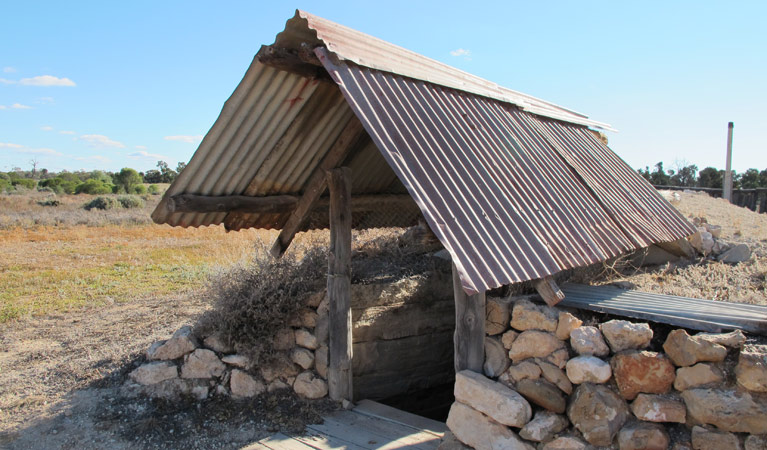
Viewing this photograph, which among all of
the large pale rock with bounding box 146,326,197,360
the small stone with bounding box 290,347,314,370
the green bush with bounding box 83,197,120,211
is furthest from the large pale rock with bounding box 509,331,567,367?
the green bush with bounding box 83,197,120,211

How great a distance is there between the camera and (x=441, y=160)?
410cm

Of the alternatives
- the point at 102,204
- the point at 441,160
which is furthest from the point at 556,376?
the point at 102,204

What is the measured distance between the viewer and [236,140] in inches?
193

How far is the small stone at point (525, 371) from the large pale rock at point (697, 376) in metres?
0.84

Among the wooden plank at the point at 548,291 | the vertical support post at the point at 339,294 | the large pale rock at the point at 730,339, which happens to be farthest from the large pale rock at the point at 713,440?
the vertical support post at the point at 339,294

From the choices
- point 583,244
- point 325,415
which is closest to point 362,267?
point 325,415

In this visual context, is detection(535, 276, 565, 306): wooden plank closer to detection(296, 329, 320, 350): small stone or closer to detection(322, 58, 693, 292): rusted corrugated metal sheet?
detection(322, 58, 693, 292): rusted corrugated metal sheet

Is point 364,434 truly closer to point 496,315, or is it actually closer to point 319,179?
point 496,315

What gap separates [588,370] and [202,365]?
11.9ft

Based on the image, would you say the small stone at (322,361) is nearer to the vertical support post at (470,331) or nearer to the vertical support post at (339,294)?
the vertical support post at (339,294)

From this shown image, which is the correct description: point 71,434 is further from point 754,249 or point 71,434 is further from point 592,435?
point 754,249

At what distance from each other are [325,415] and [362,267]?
6.16ft

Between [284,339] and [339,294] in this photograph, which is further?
[284,339]

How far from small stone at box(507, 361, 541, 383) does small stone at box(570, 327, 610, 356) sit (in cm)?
30
